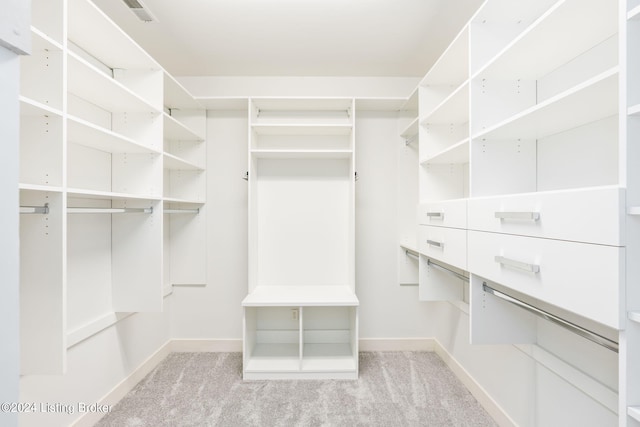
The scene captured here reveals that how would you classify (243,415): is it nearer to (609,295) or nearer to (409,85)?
(609,295)

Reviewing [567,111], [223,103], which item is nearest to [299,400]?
[567,111]

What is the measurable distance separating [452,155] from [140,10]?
2.02m

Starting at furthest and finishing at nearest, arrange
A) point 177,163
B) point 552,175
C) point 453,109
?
point 177,163, point 453,109, point 552,175

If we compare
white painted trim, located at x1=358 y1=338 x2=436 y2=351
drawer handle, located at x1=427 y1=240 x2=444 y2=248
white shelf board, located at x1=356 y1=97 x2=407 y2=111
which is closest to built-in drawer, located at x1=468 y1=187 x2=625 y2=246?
drawer handle, located at x1=427 y1=240 x2=444 y2=248

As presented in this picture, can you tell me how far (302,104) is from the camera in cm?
269

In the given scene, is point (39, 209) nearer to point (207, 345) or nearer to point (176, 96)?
point (176, 96)

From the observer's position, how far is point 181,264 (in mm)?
2895

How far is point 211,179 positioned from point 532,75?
2.45m

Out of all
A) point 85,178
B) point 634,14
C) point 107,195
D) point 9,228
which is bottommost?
point 9,228

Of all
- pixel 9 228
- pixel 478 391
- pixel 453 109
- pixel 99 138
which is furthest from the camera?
pixel 478 391

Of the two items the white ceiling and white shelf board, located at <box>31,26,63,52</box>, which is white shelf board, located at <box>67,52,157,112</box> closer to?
white shelf board, located at <box>31,26,63,52</box>

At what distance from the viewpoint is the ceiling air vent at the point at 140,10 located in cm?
181

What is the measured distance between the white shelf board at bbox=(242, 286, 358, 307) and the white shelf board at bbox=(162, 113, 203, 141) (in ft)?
4.53

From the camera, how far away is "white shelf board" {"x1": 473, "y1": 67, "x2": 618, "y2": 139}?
936 millimetres
